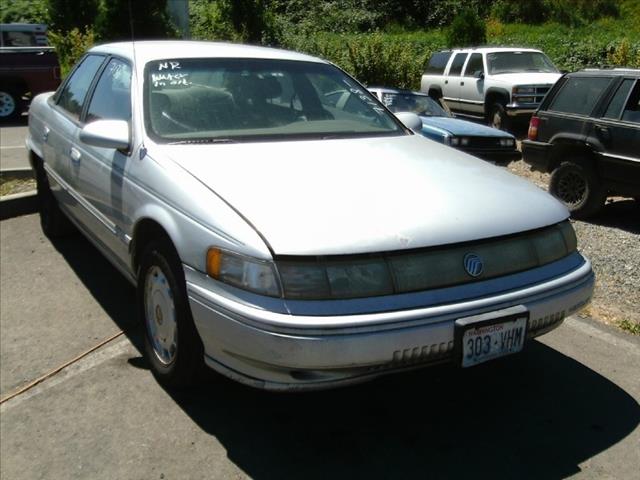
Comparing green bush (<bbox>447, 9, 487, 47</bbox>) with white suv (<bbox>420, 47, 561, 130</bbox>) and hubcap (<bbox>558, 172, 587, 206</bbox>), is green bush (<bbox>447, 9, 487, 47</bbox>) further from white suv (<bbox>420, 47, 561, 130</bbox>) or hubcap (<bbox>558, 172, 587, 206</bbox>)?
hubcap (<bbox>558, 172, 587, 206</bbox>)

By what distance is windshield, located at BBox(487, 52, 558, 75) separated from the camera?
14172 mm

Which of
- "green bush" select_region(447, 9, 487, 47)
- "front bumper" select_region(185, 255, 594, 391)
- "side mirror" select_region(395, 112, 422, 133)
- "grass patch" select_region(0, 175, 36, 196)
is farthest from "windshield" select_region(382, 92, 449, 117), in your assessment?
"green bush" select_region(447, 9, 487, 47)

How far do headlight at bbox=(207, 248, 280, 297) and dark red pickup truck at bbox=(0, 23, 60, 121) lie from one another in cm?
1299

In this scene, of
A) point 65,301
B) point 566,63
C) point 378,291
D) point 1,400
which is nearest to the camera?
point 378,291

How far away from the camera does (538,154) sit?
815cm

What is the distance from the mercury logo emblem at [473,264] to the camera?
2930 mm

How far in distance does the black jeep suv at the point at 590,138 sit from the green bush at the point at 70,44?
47.2ft

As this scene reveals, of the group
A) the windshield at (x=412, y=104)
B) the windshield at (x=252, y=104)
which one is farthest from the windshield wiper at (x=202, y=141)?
the windshield at (x=412, y=104)

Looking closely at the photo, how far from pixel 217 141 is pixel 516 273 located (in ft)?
5.42

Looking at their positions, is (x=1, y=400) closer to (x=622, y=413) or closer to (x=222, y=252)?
(x=222, y=252)

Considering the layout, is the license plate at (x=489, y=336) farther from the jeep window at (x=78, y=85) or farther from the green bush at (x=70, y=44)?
the green bush at (x=70, y=44)

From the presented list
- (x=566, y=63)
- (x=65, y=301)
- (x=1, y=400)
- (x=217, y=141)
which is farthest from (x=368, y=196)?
(x=566, y=63)

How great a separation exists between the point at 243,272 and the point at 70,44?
18880 millimetres

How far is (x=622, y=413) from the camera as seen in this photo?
11.1 feet
